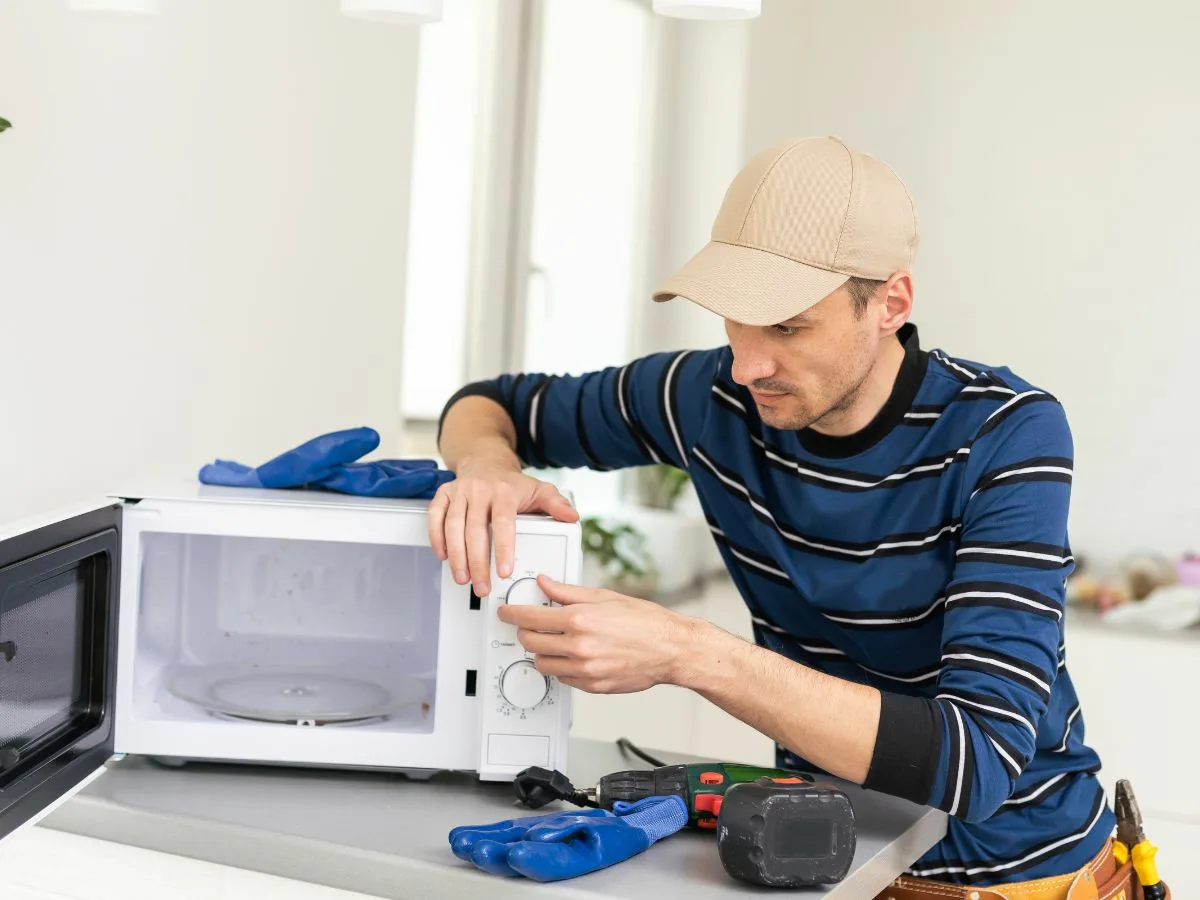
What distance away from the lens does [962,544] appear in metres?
1.12

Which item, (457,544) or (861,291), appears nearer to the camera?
(457,544)

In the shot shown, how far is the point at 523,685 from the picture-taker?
1.08 metres

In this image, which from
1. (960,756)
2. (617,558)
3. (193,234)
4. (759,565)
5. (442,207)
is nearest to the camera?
(960,756)

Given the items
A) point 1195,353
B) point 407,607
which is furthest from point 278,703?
point 1195,353

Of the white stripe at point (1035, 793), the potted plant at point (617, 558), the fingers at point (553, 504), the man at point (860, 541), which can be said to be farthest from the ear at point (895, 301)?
the potted plant at point (617, 558)

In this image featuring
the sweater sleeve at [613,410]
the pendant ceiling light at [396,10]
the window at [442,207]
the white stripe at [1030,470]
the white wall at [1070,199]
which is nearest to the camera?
the white stripe at [1030,470]

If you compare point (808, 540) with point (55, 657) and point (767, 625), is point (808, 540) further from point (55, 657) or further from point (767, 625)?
point (55, 657)

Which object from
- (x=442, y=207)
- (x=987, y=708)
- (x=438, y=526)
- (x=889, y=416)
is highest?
(x=442, y=207)

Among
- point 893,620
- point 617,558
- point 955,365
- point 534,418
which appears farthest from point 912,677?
point 617,558

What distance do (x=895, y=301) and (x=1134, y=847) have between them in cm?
61

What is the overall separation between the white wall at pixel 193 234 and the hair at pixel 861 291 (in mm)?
732

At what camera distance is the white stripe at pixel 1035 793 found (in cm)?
124

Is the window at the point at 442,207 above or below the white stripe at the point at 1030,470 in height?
above

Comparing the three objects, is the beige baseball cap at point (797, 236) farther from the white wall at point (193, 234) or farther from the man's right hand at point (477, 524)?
the white wall at point (193, 234)
